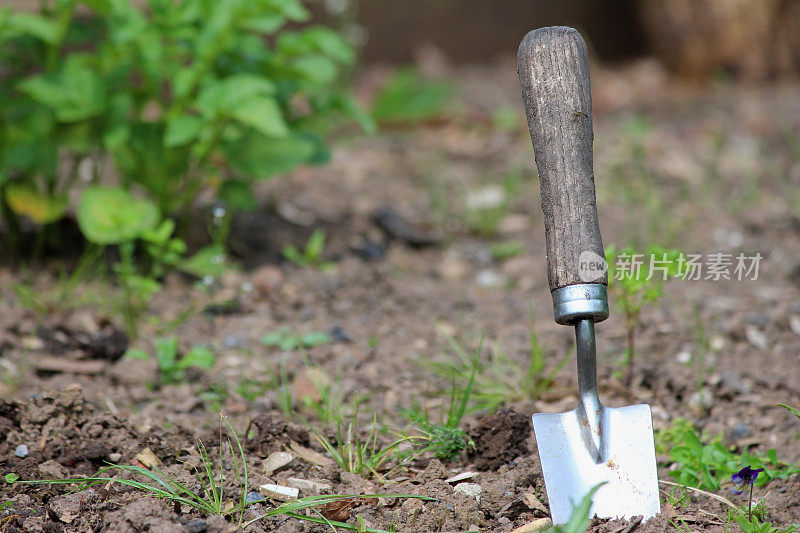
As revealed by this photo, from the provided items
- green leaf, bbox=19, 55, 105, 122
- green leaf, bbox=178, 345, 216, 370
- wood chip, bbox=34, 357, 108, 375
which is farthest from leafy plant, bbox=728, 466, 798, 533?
green leaf, bbox=19, 55, 105, 122

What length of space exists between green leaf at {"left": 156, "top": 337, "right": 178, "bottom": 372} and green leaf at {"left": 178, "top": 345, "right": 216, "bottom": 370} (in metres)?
0.03

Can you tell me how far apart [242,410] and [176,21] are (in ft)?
3.85

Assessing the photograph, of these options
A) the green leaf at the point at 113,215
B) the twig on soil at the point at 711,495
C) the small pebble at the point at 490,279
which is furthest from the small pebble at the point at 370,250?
the twig on soil at the point at 711,495

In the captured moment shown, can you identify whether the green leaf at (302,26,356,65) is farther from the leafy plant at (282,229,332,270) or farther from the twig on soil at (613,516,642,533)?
the twig on soil at (613,516,642,533)

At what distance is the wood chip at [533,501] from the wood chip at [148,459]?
0.75m

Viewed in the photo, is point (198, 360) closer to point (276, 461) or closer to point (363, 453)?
point (276, 461)

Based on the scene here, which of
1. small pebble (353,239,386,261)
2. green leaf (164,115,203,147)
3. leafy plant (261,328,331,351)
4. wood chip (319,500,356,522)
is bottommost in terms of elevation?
wood chip (319,500,356,522)

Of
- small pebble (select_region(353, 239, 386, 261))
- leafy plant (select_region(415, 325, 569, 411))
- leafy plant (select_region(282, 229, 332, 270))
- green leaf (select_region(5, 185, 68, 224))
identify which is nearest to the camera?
leafy plant (select_region(415, 325, 569, 411))

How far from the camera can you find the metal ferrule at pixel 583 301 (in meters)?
1.53

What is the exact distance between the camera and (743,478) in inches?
58.7

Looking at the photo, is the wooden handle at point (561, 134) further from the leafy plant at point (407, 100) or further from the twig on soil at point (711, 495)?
the leafy plant at point (407, 100)

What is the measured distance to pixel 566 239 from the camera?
157 cm

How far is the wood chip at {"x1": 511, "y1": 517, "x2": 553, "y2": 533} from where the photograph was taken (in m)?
1.43

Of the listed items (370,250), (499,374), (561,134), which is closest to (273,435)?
(499,374)
